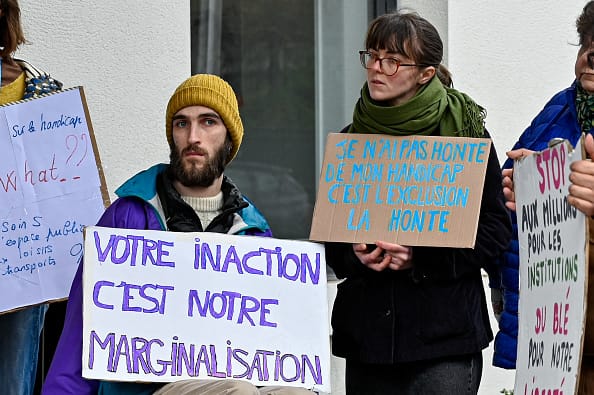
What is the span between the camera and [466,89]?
6660 mm

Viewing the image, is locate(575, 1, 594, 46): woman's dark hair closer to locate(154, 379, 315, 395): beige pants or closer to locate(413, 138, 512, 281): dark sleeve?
locate(413, 138, 512, 281): dark sleeve

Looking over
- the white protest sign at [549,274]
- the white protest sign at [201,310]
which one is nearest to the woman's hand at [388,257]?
the white protest sign at [201,310]

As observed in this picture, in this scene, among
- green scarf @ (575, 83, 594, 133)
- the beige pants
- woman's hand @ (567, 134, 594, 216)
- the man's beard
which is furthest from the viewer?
the man's beard

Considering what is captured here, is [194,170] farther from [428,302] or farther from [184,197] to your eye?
[428,302]

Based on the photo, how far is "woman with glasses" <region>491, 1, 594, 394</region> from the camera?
3.15 m

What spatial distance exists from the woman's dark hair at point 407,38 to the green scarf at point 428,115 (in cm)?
10

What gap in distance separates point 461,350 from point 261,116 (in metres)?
2.60

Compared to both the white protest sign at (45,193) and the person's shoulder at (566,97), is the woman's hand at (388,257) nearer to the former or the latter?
the person's shoulder at (566,97)

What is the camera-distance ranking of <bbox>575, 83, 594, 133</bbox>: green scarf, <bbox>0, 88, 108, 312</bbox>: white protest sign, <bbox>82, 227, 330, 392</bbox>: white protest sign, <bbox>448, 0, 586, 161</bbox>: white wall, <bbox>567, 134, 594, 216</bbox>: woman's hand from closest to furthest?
<bbox>567, 134, 594, 216</bbox>: woman's hand < <bbox>82, 227, 330, 392</bbox>: white protest sign < <bbox>575, 83, 594, 133</bbox>: green scarf < <bbox>0, 88, 108, 312</bbox>: white protest sign < <bbox>448, 0, 586, 161</bbox>: white wall

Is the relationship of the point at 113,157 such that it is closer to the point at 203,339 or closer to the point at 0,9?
the point at 0,9

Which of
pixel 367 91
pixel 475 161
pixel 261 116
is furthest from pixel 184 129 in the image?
pixel 261 116

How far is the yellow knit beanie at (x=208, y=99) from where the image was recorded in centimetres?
420

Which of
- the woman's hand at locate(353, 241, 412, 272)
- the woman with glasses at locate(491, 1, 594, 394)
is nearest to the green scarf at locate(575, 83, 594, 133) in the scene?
the woman with glasses at locate(491, 1, 594, 394)

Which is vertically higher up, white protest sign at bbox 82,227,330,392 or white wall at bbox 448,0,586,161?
white wall at bbox 448,0,586,161
